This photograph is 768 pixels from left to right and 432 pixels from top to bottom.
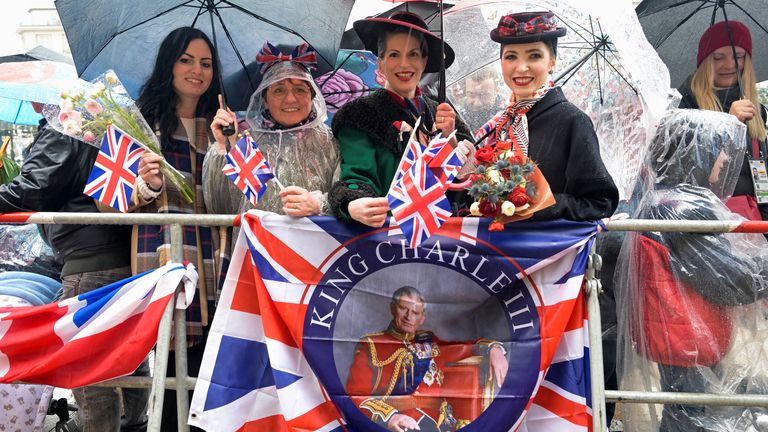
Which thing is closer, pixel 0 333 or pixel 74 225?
pixel 0 333

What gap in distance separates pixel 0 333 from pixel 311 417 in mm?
1511

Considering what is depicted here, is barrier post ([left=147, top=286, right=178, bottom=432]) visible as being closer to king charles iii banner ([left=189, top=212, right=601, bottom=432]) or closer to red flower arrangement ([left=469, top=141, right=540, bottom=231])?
king charles iii banner ([left=189, top=212, right=601, bottom=432])

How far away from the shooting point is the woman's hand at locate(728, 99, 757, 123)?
438cm

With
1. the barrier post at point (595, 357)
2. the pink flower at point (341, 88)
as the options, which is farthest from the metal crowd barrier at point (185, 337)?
the pink flower at point (341, 88)

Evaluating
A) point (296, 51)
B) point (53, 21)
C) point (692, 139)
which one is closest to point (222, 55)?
point (296, 51)

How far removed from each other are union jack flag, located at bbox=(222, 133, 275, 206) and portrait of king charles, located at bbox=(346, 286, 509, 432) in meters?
0.73

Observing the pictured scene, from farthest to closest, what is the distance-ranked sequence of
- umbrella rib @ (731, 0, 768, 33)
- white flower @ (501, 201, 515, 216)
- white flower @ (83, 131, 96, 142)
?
umbrella rib @ (731, 0, 768, 33) < white flower @ (83, 131, 96, 142) < white flower @ (501, 201, 515, 216)

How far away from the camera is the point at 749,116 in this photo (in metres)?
4.38

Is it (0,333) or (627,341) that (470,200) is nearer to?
(627,341)

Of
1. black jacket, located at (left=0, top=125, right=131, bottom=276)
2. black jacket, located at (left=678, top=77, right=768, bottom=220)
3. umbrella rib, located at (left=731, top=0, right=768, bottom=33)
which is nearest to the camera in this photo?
black jacket, located at (left=0, top=125, right=131, bottom=276)

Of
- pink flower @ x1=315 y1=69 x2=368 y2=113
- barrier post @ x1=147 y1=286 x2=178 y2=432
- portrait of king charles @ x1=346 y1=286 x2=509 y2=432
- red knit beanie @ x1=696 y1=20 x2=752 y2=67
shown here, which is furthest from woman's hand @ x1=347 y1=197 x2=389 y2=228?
red knit beanie @ x1=696 y1=20 x2=752 y2=67

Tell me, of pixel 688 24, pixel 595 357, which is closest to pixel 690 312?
pixel 595 357

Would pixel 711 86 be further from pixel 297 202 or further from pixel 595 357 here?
pixel 297 202

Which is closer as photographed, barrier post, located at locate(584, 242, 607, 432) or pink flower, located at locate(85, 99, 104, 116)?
barrier post, located at locate(584, 242, 607, 432)
